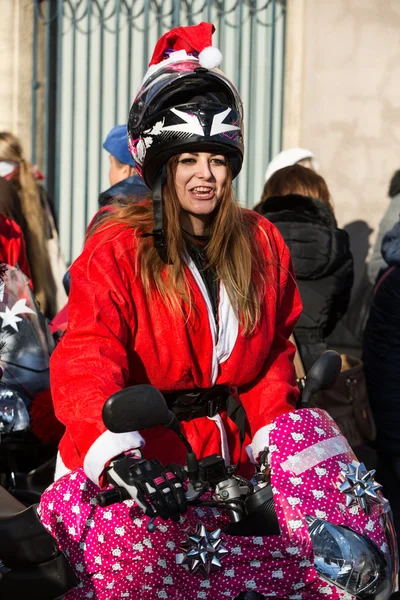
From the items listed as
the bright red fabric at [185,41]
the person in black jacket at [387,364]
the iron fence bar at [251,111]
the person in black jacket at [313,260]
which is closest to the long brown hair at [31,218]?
the person in black jacket at [313,260]

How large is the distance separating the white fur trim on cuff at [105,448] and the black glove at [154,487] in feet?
0.48

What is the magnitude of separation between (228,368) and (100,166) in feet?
18.1

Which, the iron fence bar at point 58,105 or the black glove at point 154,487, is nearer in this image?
the black glove at point 154,487

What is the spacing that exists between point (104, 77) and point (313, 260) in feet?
12.2

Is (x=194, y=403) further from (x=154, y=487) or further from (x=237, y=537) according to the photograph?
(x=154, y=487)

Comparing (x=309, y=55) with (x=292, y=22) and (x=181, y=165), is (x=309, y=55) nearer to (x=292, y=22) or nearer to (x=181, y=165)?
(x=292, y=22)

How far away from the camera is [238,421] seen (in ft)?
9.35

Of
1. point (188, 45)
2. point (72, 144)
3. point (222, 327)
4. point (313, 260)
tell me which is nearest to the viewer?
point (222, 327)

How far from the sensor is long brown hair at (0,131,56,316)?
234 inches

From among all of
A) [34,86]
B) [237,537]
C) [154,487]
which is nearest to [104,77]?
[34,86]

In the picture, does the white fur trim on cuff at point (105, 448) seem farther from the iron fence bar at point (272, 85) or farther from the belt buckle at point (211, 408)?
the iron fence bar at point (272, 85)

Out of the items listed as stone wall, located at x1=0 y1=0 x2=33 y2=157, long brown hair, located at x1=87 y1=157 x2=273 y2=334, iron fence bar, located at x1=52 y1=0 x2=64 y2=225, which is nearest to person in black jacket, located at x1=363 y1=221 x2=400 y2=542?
long brown hair, located at x1=87 y1=157 x2=273 y2=334

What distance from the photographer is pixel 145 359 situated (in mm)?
2711

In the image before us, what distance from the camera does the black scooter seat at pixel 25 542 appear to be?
7.74ft
